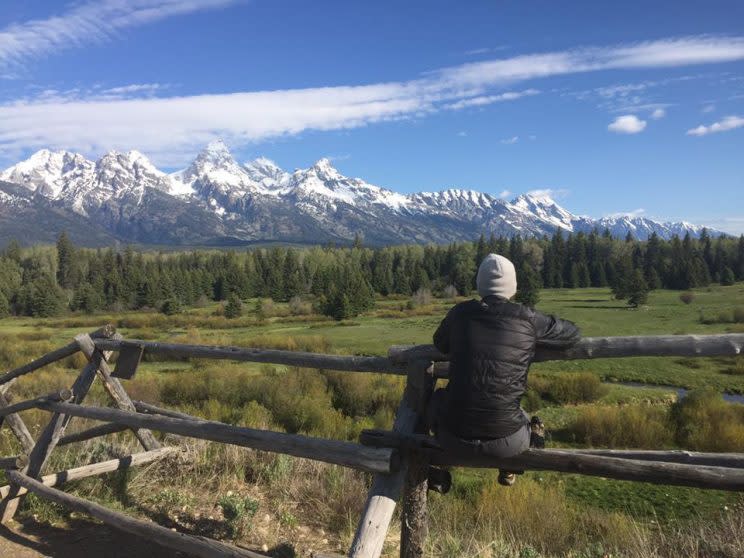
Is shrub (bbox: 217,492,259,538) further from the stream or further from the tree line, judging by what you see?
the tree line

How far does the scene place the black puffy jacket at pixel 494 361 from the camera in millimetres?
3652

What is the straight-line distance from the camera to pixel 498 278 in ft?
12.5

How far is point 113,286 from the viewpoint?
97562 mm

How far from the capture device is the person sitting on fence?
3.66 metres

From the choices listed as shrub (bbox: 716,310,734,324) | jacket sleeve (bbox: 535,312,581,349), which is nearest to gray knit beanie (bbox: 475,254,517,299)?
jacket sleeve (bbox: 535,312,581,349)

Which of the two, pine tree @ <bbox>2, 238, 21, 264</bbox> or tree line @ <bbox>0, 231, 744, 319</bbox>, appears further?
pine tree @ <bbox>2, 238, 21, 264</bbox>

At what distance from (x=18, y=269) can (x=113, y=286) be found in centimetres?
2233

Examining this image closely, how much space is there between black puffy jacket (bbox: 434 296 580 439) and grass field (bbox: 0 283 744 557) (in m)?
1.80

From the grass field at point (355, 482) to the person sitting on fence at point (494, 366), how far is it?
1.71 meters

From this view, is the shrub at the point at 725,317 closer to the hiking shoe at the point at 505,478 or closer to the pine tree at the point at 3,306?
the hiking shoe at the point at 505,478

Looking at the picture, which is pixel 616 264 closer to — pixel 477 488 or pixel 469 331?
pixel 477 488

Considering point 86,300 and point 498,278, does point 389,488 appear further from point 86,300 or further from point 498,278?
point 86,300

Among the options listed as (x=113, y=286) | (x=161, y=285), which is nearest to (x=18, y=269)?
(x=113, y=286)

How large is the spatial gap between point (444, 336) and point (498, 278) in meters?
0.55
